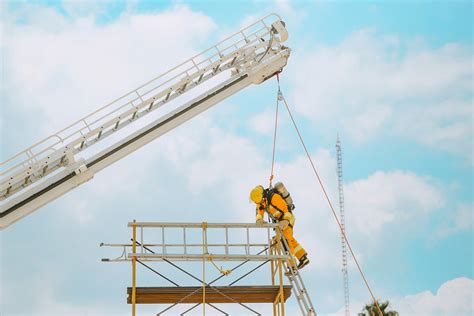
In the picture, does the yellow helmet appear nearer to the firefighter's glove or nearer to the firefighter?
the firefighter

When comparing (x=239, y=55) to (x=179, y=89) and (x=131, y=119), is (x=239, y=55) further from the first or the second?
(x=131, y=119)

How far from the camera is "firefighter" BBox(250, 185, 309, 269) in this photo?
76.7 feet

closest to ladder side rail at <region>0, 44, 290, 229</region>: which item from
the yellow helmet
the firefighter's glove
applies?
the yellow helmet

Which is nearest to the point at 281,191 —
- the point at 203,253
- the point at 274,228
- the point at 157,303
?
the point at 274,228

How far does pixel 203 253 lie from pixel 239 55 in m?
6.06

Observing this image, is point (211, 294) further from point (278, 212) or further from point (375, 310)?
point (375, 310)

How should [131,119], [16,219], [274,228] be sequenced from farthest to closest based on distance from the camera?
[274,228]
[131,119]
[16,219]

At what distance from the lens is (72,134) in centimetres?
2100

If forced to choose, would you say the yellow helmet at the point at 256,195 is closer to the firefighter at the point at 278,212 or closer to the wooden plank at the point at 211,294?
the firefighter at the point at 278,212

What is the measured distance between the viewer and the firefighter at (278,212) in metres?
23.4

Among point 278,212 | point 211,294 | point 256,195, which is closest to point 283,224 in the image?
point 278,212

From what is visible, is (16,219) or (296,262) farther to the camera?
(296,262)

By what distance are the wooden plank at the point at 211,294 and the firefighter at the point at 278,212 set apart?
138 cm

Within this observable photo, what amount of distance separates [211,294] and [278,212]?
3.17 meters
